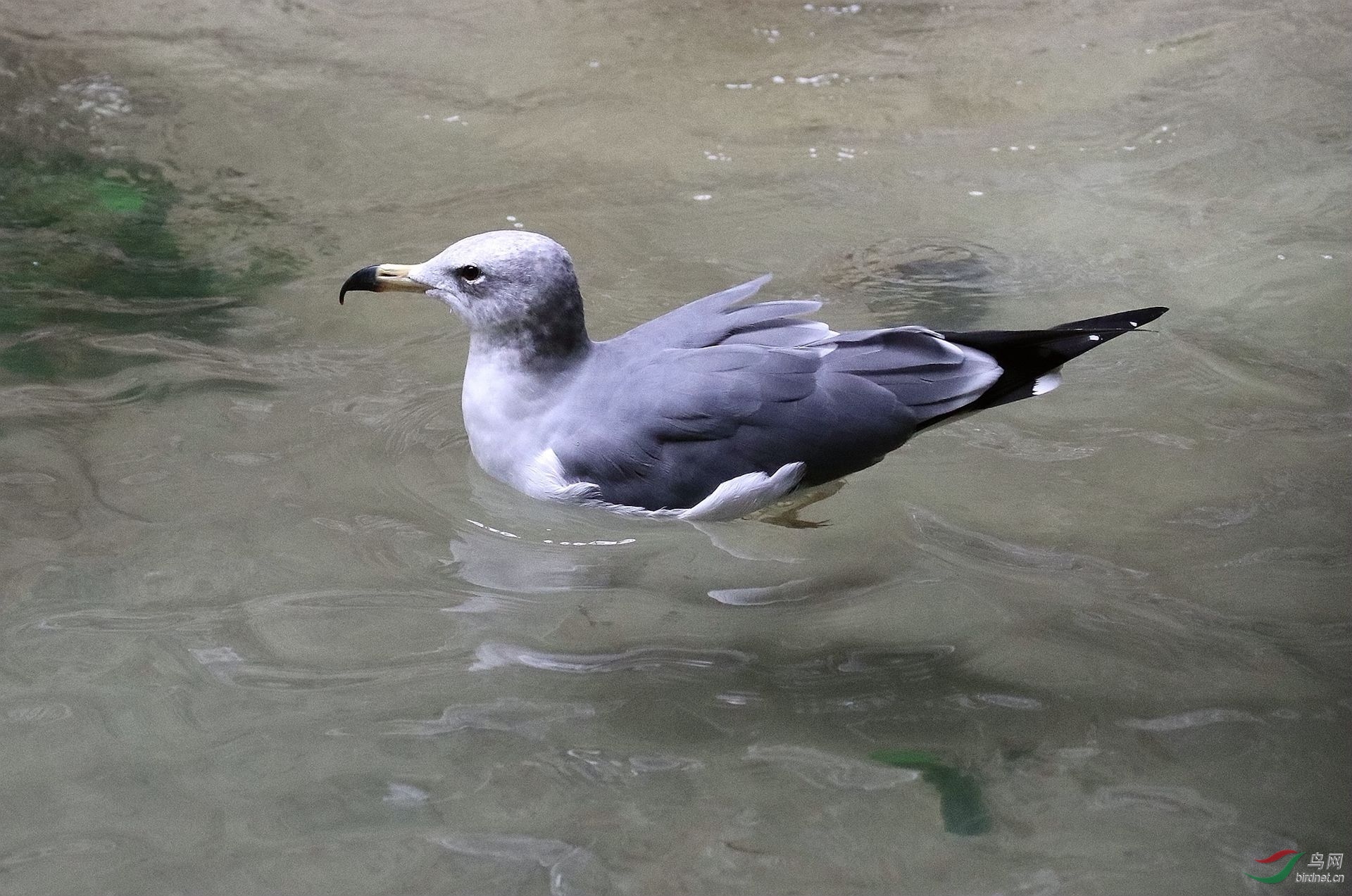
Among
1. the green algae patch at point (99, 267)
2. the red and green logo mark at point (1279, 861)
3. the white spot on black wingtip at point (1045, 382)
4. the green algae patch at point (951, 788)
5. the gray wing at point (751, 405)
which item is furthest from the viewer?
the green algae patch at point (99, 267)

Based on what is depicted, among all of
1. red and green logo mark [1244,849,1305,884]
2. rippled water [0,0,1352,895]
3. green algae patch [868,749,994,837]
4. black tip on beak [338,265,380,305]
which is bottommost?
red and green logo mark [1244,849,1305,884]

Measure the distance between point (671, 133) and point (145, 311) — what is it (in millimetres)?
2577

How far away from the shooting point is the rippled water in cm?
241

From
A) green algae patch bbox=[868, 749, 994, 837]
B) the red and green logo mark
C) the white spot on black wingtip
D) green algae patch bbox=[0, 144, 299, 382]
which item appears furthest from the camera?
green algae patch bbox=[0, 144, 299, 382]

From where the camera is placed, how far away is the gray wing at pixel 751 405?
3.23 meters

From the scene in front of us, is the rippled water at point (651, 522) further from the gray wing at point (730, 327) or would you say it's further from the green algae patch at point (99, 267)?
the gray wing at point (730, 327)

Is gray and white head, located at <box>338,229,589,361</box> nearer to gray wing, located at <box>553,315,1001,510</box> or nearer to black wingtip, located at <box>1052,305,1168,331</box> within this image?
gray wing, located at <box>553,315,1001,510</box>

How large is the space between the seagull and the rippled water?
20cm

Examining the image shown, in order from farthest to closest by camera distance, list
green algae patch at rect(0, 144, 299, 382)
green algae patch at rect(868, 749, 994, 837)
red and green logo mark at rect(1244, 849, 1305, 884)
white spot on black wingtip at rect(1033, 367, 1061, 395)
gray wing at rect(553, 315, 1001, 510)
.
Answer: green algae patch at rect(0, 144, 299, 382)
white spot on black wingtip at rect(1033, 367, 1061, 395)
gray wing at rect(553, 315, 1001, 510)
green algae patch at rect(868, 749, 994, 837)
red and green logo mark at rect(1244, 849, 1305, 884)

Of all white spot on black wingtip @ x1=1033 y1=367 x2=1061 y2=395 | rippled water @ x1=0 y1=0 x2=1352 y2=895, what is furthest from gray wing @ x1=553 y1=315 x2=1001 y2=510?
rippled water @ x1=0 y1=0 x2=1352 y2=895

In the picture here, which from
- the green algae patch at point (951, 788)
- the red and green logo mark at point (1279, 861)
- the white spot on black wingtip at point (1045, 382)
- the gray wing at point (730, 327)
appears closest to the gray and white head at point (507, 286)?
the gray wing at point (730, 327)

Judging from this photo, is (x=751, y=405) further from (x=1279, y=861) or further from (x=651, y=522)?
(x=1279, y=861)

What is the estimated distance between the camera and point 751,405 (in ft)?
10.6

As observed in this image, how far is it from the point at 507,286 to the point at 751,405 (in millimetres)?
768
